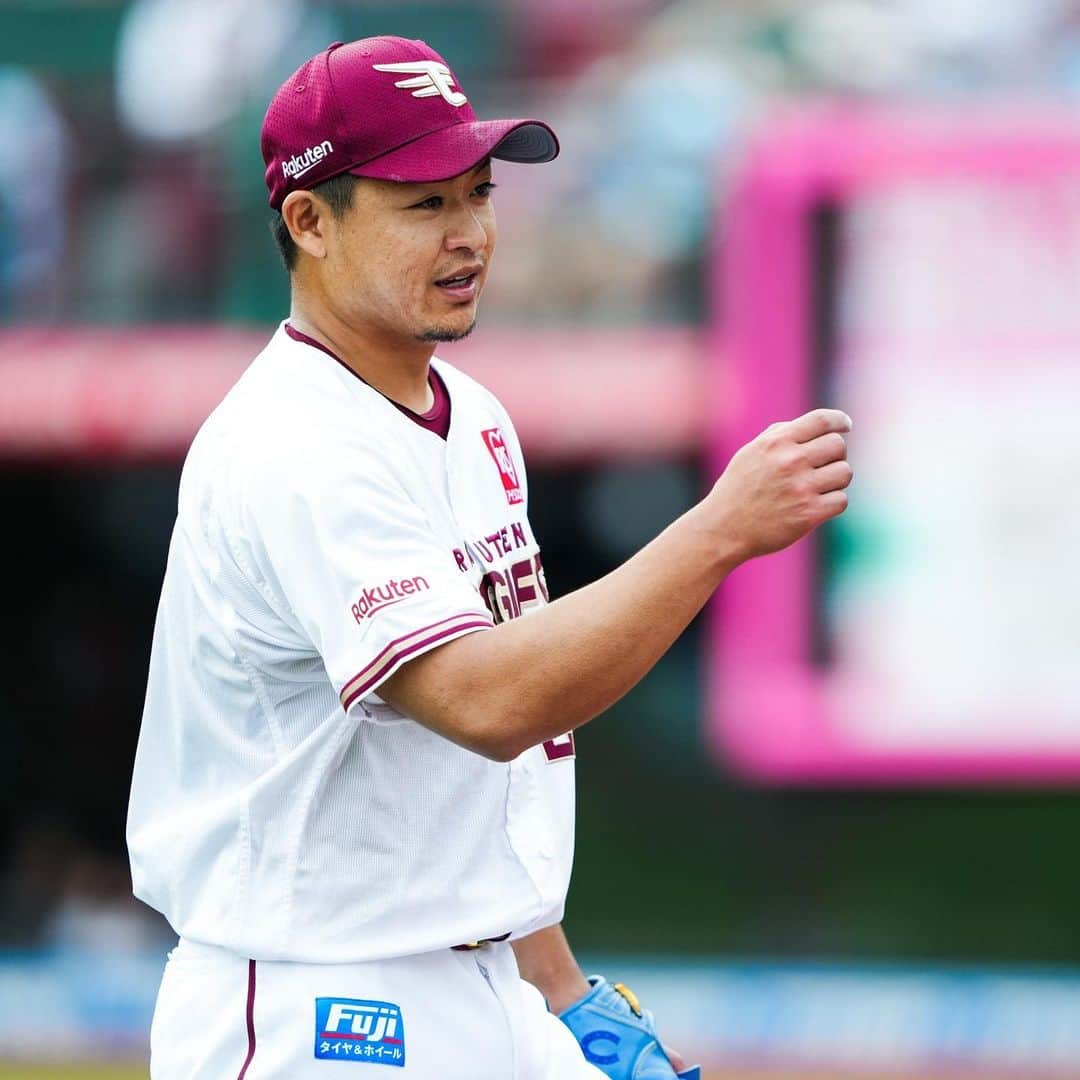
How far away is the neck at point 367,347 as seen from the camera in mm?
2471

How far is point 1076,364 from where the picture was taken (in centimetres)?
841

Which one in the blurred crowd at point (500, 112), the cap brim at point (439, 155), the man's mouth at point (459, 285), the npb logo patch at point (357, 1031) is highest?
the blurred crowd at point (500, 112)

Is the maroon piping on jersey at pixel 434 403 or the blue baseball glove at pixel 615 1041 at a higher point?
the maroon piping on jersey at pixel 434 403

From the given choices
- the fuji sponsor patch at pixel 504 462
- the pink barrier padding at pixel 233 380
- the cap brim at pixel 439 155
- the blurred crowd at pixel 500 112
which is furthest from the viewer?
the blurred crowd at pixel 500 112

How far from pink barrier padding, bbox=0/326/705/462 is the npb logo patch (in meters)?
5.89

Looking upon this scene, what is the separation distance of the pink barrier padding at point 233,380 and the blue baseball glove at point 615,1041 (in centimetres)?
555

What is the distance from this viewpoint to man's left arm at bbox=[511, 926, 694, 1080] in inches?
108

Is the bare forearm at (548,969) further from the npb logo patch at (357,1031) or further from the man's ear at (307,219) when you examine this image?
the man's ear at (307,219)

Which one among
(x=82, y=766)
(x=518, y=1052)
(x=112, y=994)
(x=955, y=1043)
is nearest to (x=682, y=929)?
(x=955, y=1043)

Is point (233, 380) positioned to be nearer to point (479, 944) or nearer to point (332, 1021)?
point (479, 944)

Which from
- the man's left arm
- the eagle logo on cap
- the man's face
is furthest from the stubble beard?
the man's left arm

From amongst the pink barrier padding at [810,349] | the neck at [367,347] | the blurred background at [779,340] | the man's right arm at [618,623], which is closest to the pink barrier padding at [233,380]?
the blurred background at [779,340]

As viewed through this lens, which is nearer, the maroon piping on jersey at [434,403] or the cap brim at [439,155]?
the cap brim at [439,155]

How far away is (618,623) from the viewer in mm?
2145
